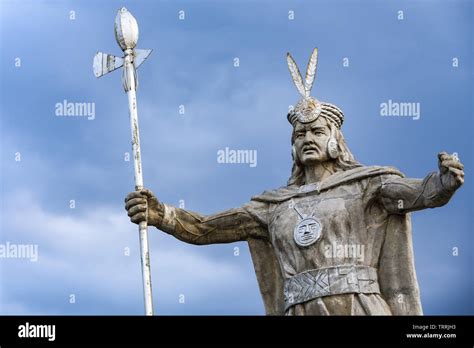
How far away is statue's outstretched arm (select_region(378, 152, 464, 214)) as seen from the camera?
32719 millimetres

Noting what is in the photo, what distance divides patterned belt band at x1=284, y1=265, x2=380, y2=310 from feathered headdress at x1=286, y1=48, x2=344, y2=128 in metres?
2.44

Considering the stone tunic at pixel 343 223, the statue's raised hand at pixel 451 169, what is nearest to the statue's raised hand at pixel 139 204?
the stone tunic at pixel 343 223

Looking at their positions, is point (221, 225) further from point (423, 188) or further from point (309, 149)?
point (423, 188)

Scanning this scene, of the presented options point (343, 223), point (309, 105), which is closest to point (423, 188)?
point (343, 223)

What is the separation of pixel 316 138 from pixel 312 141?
81 millimetres

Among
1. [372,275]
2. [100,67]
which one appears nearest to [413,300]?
[372,275]

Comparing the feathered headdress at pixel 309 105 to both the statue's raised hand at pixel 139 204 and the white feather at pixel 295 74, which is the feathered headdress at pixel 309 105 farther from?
the statue's raised hand at pixel 139 204

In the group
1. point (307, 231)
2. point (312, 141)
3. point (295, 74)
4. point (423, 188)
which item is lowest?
point (307, 231)

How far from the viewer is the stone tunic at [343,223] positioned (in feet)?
110

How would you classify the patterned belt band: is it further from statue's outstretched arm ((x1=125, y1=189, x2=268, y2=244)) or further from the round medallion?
statue's outstretched arm ((x1=125, y1=189, x2=268, y2=244))

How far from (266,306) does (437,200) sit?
127 inches

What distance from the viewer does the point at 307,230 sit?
3400 centimetres
